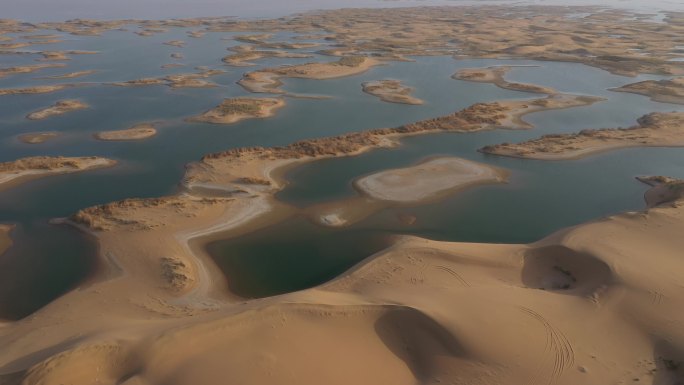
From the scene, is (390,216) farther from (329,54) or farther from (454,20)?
(454,20)

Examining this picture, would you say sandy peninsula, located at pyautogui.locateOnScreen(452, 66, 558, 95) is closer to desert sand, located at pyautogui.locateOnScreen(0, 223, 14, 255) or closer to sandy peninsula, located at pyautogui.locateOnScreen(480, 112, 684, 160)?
sandy peninsula, located at pyautogui.locateOnScreen(480, 112, 684, 160)

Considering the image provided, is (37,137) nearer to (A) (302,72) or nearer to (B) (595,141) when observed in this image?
(A) (302,72)

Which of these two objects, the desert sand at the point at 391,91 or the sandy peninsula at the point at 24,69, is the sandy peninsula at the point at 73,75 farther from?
the desert sand at the point at 391,91

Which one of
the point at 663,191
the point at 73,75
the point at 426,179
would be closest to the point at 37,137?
the point at 73,75

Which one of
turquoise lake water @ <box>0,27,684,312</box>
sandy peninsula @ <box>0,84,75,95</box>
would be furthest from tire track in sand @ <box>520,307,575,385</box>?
sandy peninsula @ <box>0,84,75,95</box>

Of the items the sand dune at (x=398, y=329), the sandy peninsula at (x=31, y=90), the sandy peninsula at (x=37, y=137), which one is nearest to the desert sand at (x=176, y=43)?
the sandy peninsula at (x=31, y=90)
